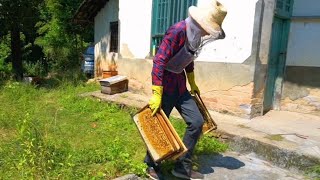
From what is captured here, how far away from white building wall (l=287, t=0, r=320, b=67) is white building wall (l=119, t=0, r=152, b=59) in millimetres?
3226

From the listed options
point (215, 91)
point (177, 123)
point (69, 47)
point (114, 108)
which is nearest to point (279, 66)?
point (215, 91)

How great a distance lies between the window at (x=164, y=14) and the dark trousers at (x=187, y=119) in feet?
11.6

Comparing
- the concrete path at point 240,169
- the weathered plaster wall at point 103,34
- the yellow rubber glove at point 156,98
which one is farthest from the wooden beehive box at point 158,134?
the weathered plaster wall at point 103,34

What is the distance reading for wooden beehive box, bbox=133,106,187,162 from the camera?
306 centimetres

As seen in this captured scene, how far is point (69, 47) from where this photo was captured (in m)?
14.8

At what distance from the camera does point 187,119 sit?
3.30m

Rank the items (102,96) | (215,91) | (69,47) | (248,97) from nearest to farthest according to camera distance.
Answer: (248,97)
(215,91)
(102,96)
(69,47)

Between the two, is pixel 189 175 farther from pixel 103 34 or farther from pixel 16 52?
pixel 16 52

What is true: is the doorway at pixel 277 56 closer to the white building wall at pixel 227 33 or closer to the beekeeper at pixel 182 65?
the white building wall at pixel 227 33

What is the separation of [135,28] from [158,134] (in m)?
5.31

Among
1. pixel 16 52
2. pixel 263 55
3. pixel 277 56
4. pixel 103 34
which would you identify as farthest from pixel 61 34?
pixel 263 55

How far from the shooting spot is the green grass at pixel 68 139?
3362 millimetres

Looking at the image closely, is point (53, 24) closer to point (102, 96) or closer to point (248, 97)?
point (102, 96)

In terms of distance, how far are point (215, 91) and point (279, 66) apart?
132 cm
